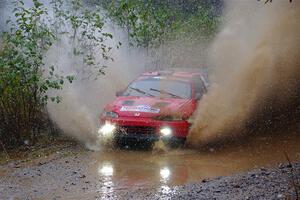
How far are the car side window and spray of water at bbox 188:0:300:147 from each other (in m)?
0.19

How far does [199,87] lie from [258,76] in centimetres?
202

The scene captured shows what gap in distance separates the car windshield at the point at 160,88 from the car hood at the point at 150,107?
286 millimetres

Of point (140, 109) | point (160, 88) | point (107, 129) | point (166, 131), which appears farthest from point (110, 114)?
point (160, 88)

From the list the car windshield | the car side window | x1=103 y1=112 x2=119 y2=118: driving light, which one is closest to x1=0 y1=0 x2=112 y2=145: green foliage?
x1=103 y1=112 x2=119 y2=118: driving light

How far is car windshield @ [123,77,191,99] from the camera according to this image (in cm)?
A: 1163

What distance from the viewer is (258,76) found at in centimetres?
1322

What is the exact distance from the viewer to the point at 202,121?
1120cm

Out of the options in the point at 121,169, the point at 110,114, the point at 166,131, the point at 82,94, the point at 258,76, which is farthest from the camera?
the point at 82,94

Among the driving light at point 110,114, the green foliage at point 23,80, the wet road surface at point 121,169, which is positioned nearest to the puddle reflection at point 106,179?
the wet road surface at point 121,169

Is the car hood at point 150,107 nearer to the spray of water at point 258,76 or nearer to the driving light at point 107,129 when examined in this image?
the driving light at point 107,129

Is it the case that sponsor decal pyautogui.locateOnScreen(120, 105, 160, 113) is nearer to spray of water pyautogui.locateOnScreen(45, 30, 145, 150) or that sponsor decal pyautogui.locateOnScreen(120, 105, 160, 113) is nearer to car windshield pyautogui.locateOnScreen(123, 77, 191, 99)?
car windshield pyautogui.locateOnScreen(123, 77, 191, 99)

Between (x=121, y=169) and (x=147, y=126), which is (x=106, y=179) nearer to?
(x=121, y=169)

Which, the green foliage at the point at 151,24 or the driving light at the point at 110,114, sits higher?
the green foliage at the point at 151,24

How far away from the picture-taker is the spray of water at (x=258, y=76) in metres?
12.2
